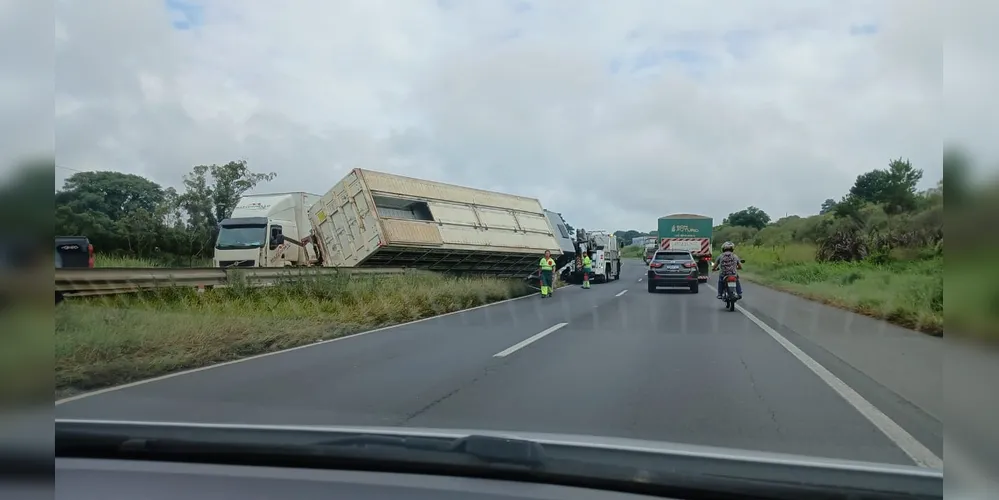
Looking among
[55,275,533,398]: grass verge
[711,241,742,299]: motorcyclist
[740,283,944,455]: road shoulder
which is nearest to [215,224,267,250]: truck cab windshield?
[55,275,533,398]: grass verge

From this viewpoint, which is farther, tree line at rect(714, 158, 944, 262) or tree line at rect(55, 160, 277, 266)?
tree line at rect(55, 160, 277, 266)

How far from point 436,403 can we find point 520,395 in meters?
0.85

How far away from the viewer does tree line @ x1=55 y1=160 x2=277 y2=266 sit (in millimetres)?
10859

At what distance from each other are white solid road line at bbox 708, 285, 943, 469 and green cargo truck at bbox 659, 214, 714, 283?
93.8 feet

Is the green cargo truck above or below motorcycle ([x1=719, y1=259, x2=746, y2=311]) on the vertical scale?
above

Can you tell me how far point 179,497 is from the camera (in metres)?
3.25

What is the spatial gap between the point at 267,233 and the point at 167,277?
6565 millimetres

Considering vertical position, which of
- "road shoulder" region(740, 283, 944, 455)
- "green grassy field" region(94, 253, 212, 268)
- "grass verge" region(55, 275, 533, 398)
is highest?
"green grassy field" region(94, 253, 212, 268)

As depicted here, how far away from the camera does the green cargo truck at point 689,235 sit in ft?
128

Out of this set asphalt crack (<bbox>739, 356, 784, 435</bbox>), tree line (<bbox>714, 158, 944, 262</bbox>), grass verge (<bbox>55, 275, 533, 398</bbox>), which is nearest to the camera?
tree line (<bbox>714, 158, 944, 262</bbox>)

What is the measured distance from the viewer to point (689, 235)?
3988 centimetres

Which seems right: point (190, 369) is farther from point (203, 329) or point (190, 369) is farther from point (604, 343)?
point (604, 343)

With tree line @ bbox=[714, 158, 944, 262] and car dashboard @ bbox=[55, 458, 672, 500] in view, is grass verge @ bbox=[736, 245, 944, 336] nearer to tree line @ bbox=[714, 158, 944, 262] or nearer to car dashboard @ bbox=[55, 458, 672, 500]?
tree line @ bbox=[714, 158, 944, 262]

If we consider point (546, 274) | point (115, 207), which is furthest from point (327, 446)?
point (546, 274)
